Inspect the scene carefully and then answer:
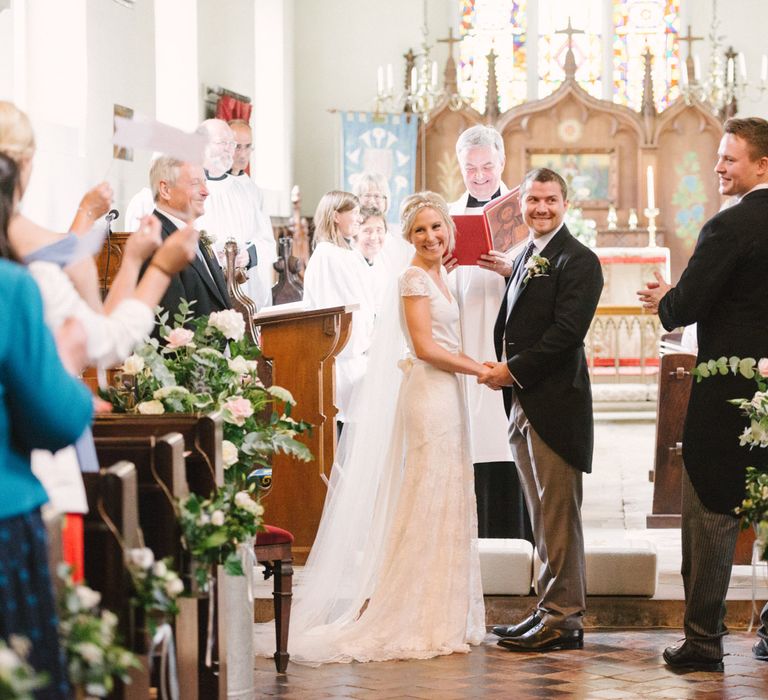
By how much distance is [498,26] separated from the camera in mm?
17031

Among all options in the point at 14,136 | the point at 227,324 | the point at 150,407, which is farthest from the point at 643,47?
the point at 14,136

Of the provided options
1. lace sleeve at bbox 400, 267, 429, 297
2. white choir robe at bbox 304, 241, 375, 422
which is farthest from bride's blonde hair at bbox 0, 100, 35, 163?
white choir robe at bbox 304, 241, 375, 422

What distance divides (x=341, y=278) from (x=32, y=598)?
15.6 feet

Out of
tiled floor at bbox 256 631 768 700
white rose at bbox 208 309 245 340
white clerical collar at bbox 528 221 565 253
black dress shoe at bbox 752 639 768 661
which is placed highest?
white clerical collar at bbox 528 221 565 253

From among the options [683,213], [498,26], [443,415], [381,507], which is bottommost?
[381,507]

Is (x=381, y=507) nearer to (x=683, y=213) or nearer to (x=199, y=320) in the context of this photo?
(x=199, y=320)

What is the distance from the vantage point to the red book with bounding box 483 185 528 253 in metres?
5.04

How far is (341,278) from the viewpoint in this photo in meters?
6.71

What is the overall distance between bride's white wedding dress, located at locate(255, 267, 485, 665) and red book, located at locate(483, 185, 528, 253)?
1.28 feet

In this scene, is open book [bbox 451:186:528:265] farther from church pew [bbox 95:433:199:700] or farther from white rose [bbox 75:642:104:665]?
white rose [bbox 75:642:104:665]

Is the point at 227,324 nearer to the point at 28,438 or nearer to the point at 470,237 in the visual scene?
the point at 470,237

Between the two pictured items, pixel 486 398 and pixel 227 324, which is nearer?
pixel 227 324

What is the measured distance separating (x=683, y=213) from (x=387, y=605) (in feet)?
39.7

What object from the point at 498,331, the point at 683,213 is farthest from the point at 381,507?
the point at 683,213
